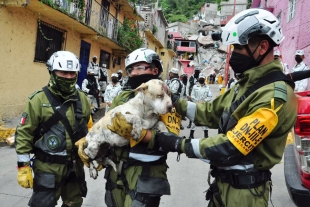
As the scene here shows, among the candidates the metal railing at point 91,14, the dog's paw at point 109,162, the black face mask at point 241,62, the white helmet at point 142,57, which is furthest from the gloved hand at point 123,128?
the metal railing at point 91,14

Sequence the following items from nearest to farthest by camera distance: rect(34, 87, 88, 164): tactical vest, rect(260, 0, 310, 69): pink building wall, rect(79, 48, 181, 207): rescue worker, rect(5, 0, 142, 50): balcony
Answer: rect(79, 48, 181, 207): rescue worker < rect(34, 87, 88, 164): tactical vest < rect(5, 0, 142, 50): balcony < rect(260, 0, 310, 69): pink building wall

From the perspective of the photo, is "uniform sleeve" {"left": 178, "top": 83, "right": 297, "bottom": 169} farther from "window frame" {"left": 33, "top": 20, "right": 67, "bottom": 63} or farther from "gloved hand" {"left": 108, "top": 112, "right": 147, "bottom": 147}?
"window frame" {"left": 33, "top": 20, "right": 67, "bottom": 63}

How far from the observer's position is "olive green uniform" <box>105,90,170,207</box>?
2.25m

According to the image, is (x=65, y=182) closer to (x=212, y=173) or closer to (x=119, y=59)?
(x=212, y=173)

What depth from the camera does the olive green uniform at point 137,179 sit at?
7.39ft

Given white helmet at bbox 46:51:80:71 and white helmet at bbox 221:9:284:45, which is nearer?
white helmet at bbox 221:9:284:45

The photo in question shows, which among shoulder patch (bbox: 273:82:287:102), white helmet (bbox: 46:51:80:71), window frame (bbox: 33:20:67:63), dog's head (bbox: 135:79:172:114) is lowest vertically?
dog's head (bbox: 135:79:172:114)

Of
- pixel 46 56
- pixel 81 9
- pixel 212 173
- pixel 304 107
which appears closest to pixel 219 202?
pixel 212 173

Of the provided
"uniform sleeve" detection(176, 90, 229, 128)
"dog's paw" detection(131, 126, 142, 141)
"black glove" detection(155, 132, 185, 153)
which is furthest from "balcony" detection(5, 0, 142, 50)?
"black glove" detection(155, 132, 185, 153)

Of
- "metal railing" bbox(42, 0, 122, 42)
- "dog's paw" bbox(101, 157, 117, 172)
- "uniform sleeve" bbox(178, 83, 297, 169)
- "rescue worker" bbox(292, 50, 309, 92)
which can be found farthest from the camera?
"metal railing" bbox(42, 0, 122, 42)

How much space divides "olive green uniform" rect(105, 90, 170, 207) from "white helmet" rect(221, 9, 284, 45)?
1.02 meters

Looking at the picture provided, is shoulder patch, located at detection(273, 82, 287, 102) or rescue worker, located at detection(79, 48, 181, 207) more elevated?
shoulder patch, located at detection(273, 82, 287, 102)

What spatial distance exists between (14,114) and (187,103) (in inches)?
313

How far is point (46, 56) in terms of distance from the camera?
10.5m
